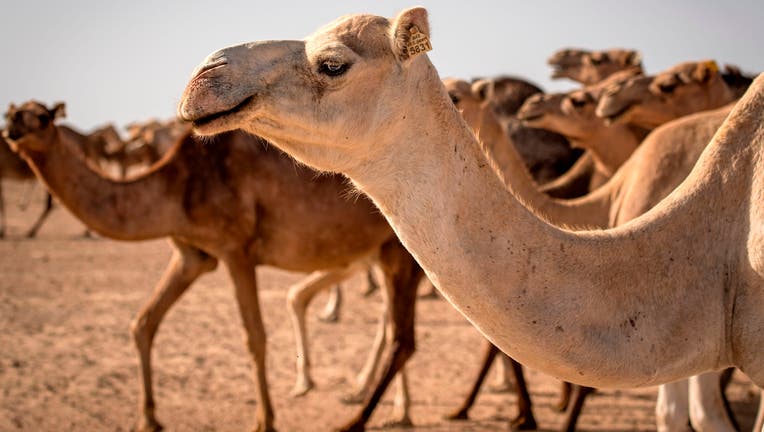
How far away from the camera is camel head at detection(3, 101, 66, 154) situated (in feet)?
20.6

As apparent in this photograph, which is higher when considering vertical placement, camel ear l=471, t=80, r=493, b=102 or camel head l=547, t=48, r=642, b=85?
camel ear l=471, t=80, r=493, b=102

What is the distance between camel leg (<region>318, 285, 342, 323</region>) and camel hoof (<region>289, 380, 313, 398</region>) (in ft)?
9.14

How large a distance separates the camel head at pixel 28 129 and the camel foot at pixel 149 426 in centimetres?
216

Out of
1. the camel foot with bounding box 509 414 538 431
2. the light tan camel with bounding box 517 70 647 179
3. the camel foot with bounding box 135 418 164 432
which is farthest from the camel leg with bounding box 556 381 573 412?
the camel foot with bounding box 135 418 164 432

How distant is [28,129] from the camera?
6312 millimetres

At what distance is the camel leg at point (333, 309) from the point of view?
10.6 m

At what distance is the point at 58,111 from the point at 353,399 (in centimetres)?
343

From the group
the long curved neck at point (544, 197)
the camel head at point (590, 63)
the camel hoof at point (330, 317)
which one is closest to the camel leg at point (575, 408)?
the long curved neck at point (544, 197)

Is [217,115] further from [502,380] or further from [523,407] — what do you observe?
[502,380]

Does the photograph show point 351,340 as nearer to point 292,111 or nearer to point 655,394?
point 655,394

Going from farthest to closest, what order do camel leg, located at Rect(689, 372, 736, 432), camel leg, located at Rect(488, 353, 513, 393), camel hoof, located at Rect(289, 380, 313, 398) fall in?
camel leg, located at Rect(488, 353, 513, 393) → camel hoof, located at Rect(289, 380, 313, 398) → camel leg, located at Rect(689, 372, 736, 432)

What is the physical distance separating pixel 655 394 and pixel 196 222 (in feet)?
13.8

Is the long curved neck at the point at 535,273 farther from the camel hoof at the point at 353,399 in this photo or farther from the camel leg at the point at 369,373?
the camel hoof at the point at 353,399

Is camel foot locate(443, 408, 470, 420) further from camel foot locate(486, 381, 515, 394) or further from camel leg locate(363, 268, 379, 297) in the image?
camel leg locate(363, 268, 379, 297)
